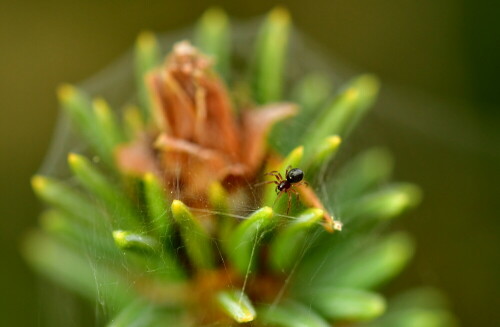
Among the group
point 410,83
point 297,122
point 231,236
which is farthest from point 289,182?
point 410,83

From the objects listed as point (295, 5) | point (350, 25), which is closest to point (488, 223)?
point (350, 25)

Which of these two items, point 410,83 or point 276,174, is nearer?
point 276,174

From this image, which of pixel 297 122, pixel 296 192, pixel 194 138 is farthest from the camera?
pixel 297 122

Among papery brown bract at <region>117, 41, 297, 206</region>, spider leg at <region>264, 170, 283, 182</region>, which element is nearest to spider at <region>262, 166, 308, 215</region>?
spider leg at <region>264, 170, 283, 182</region>

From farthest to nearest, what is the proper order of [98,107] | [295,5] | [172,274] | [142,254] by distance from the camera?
[295,5] < [98,107] < [172,274] < [142,254]

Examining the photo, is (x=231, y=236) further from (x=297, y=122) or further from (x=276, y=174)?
(x=297, y=122)

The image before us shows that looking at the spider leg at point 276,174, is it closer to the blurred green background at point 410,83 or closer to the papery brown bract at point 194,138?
the papery brown bract at point 194,138

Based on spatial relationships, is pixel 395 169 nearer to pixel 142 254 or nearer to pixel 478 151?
pixel 478 151

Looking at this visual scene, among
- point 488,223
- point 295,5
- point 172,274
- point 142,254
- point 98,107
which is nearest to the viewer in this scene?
point 142,254

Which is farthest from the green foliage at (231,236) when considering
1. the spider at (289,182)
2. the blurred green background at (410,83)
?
the blurred green background at (410,83)
